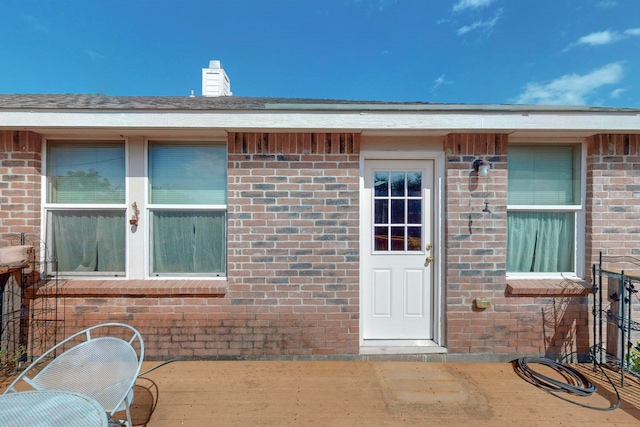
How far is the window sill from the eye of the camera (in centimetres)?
308

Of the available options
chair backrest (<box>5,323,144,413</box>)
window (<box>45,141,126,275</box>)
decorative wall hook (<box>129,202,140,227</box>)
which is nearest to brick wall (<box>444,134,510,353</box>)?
chair backrest (<box>5,323,144,413</box>)

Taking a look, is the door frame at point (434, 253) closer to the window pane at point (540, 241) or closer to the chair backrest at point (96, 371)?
the window pane at point (540, 241)

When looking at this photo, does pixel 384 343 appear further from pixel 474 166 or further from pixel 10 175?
pixel 10 175

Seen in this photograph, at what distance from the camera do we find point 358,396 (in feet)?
8.47


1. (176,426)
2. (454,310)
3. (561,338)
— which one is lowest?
(176,426)

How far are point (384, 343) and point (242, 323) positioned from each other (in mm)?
1659

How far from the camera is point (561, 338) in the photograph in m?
3.20

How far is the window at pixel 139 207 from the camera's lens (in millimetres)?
3215

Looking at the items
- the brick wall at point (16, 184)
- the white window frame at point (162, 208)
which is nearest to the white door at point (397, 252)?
the white window frame at point (162, 208)

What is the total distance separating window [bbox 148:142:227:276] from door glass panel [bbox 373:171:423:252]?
180 centimetres

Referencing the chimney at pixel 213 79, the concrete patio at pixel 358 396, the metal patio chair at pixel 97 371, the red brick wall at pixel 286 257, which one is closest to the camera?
the metal patio chair at pixel 97 371

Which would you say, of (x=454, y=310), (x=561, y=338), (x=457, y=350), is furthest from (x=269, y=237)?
(x=561, y=338)

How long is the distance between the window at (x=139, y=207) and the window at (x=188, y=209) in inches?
0.4

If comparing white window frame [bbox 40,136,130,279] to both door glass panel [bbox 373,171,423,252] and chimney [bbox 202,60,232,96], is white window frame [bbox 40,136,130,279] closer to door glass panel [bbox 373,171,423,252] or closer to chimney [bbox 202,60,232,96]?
door glass panel [bbox 373,171,423,252]
